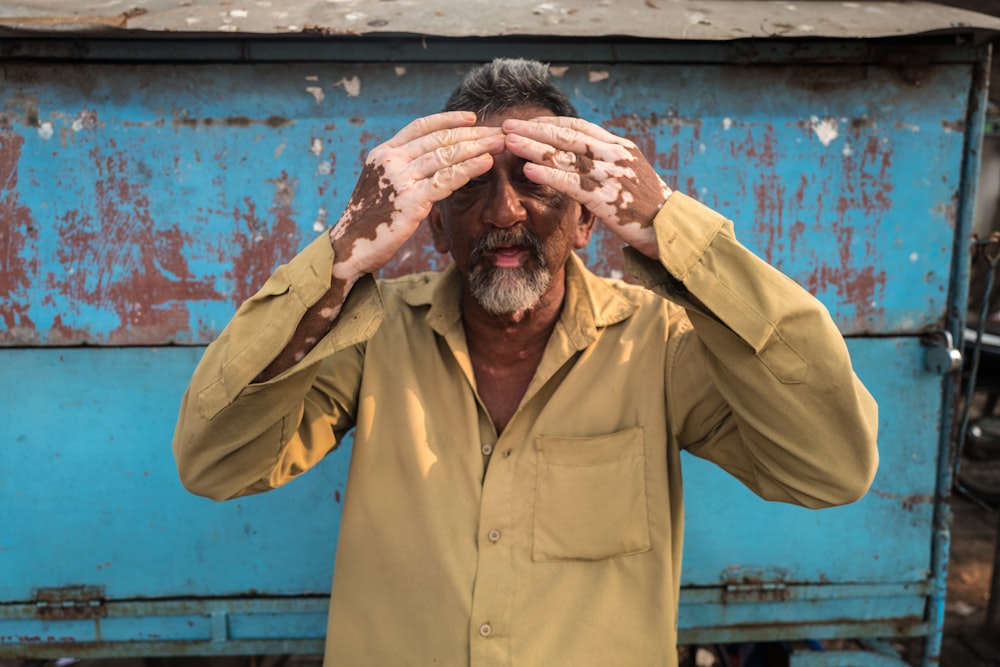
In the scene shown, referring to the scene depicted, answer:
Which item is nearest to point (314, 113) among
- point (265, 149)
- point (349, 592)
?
point (265, 149)

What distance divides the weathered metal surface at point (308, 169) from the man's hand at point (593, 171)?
30.1 inches

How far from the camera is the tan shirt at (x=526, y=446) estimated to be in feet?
4.31

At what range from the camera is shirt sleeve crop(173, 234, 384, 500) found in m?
1.32

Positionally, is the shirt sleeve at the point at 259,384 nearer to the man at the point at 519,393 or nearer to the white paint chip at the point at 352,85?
the man at the point at 519,393

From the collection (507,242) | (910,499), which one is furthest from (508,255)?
(910,499)

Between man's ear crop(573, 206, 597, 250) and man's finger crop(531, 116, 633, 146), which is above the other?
man's finger crop(531, 116, 633, 146)

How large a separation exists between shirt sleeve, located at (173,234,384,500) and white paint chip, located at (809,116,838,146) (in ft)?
4.60

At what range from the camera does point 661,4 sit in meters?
1.95

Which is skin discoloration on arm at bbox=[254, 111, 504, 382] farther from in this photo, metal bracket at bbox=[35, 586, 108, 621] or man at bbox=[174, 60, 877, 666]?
metal bracket at bbox=[35, 586, 108, 621]

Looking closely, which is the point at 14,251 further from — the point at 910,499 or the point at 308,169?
the point at 910,499

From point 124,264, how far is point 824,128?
203 cm

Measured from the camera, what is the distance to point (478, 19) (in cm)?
183

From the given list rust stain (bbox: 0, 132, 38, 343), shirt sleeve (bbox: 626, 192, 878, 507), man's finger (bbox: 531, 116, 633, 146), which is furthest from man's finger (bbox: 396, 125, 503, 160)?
rust stain (bbox: 0, 132, 38, 343)

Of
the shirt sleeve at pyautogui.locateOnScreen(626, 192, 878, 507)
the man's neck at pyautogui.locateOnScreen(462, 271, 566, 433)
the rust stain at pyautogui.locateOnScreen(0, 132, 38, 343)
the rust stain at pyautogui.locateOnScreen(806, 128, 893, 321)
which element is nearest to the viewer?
the shirt sleeve at pyautogui.locateOnScreen(626, 192, 878, 507)
